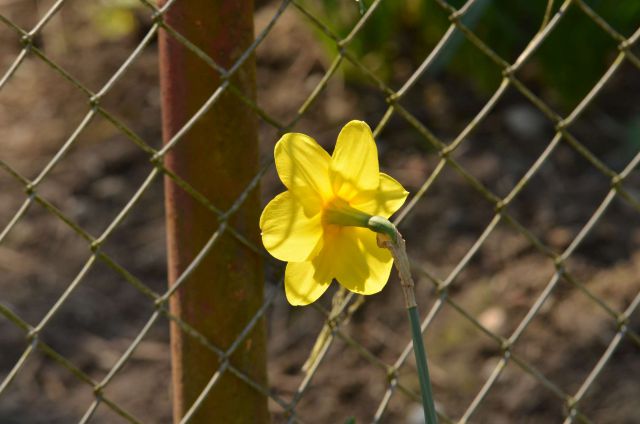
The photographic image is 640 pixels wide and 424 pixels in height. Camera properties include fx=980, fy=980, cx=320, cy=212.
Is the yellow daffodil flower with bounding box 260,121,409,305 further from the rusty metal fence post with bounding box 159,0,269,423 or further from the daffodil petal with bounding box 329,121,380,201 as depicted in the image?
the rusty metal fence post with bounding box 159,0,269,423

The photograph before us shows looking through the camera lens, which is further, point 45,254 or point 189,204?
point 45,254

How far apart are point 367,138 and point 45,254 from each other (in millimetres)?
2028

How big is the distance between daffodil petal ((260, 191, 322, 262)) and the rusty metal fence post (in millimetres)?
344

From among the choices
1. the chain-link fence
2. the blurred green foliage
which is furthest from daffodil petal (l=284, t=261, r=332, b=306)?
the blurred green foliage

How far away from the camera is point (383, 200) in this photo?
3.14 feet

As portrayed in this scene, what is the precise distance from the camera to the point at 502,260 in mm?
2664

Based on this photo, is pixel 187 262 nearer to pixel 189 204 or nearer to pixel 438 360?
pixel 189 204

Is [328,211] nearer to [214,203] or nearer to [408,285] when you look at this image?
[408,285]

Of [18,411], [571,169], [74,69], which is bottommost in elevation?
[18,411]

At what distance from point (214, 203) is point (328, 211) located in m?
0.38

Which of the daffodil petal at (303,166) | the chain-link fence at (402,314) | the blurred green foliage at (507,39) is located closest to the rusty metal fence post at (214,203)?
the daffodil petal at (303,166)

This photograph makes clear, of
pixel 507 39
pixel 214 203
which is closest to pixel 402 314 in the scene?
pixel 507 39

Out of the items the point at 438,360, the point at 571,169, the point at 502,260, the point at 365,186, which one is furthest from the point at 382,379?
the point at 365,186

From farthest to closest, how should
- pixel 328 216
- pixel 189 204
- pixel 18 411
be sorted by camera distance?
1. pixel 18 411
2. pixel 189 204
3. pixel 328 216
